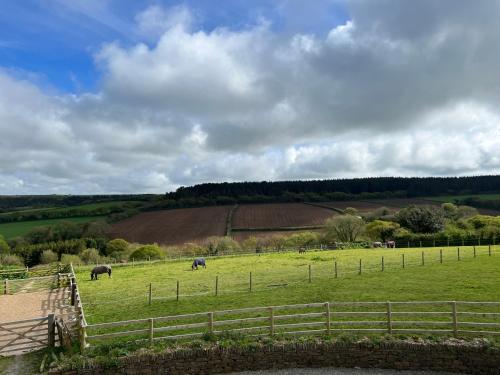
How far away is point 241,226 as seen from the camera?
90.2 metres

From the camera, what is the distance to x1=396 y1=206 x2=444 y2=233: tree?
6606 cm

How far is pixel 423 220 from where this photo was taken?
2655 inches

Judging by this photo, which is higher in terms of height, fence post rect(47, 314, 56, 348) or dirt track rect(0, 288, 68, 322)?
fence post rect(47, 314, 56, 348)

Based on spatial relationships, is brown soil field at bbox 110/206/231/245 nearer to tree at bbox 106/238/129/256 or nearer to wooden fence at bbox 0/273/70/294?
tree at bbox 106/238/129/256

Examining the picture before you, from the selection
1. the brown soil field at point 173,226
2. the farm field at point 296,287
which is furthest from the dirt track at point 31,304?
the brown soil field at point 173,226

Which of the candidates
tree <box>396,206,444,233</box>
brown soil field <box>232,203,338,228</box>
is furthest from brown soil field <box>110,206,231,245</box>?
tree <box>396,206,444,233</box>

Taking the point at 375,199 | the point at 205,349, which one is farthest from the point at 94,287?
the point at 375,199

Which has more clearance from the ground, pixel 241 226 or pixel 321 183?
pixel 321 183

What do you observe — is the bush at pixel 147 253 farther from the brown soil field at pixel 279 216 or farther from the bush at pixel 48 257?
the brown soil field at pixel 279 216

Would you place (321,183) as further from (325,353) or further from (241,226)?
(325,353)

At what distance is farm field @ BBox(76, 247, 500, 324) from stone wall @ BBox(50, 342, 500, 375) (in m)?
5.39

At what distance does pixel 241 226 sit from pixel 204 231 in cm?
1001

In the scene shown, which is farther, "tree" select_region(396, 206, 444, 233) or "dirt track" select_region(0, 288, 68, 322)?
"tree" select_region(396, 206, 444, 233)

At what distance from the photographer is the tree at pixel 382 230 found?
6775 cm
